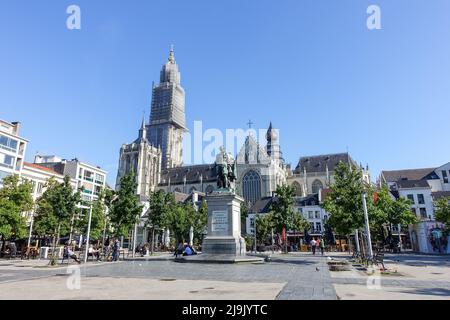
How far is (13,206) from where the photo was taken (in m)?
31.1

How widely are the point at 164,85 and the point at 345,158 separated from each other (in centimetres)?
8079

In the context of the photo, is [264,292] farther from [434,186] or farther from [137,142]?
[137,142]

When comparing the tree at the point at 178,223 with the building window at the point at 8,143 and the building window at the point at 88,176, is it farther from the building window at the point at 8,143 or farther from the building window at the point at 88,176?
the building window at the point at 8,143

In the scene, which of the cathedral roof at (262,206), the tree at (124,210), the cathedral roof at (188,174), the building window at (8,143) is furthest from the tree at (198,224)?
the cathedral roof at (188,174)

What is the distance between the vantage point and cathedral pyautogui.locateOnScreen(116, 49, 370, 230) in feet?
293

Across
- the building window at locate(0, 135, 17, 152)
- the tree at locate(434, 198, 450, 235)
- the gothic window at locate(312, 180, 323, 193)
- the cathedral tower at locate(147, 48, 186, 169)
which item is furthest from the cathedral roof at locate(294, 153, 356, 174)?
the building window at locate(0, 135, 17, 152)

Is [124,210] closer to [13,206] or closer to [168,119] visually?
[13,206]

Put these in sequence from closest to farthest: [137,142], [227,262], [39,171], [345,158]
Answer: [227,262] < [39,171] < [345,158] < [137,142]

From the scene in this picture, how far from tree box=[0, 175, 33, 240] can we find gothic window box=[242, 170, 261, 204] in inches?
2428

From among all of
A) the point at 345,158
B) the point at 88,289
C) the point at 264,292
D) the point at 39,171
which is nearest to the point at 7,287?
the point at 88,289

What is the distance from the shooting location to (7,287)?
987 centimetres

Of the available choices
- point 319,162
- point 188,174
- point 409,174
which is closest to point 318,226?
point 409,174

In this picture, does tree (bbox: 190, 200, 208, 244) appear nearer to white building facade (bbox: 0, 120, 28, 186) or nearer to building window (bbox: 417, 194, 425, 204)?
white building facade (bbox: 0, 120, 28, 186)

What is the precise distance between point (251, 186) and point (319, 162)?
27694 millimetres
